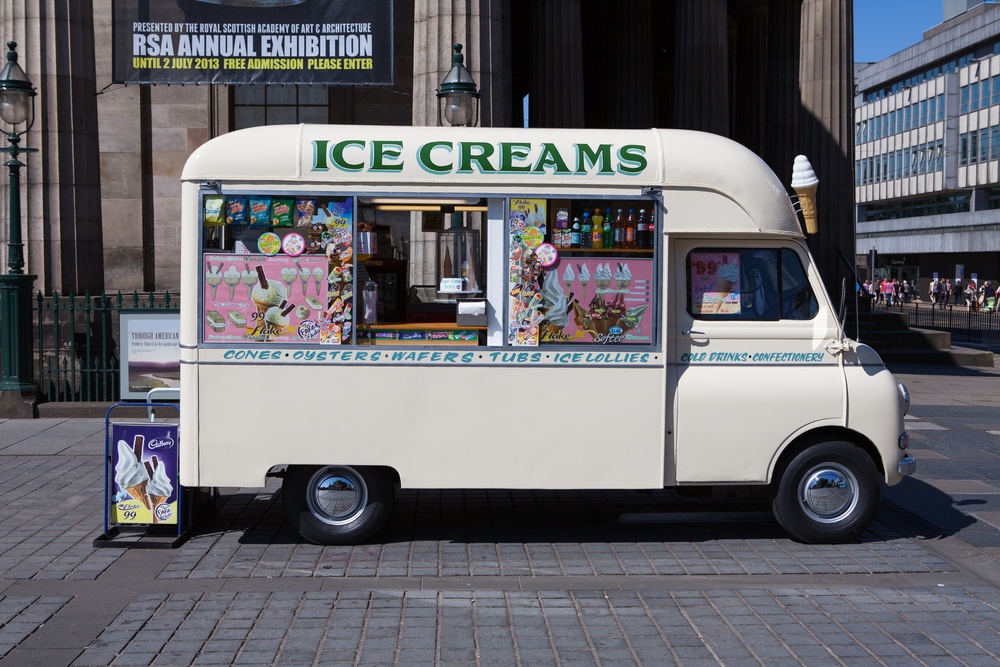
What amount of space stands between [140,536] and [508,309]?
3.19 m

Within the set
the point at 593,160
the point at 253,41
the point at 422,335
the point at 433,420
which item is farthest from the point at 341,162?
the point at 253,41

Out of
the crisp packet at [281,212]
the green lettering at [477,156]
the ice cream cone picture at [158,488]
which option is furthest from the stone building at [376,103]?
the ice cream cone picture at [158,488]

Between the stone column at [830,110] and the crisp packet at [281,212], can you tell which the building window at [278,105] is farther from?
the crisp packet at [281,212]

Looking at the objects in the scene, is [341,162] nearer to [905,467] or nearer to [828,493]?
[828,493]

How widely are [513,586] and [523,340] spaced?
5.66 feet

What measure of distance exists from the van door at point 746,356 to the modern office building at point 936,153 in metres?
59.8

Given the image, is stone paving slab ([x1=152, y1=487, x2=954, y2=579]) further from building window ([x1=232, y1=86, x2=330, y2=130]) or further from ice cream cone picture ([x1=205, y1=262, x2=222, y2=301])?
building window ([x1=232, y1=86, x2=330, y2=130])

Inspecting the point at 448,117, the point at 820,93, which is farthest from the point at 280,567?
the point at 820,93

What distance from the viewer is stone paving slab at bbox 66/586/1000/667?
17.7 feet

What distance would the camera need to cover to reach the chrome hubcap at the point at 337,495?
7434 mm

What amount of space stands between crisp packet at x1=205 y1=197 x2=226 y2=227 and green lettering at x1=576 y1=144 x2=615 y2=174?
251 cm

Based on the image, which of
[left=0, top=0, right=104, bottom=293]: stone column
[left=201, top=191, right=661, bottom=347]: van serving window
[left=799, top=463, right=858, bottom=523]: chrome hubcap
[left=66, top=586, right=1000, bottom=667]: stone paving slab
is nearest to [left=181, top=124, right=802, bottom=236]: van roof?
[left=201, top=191, right=661, bottom=347]: van serving window

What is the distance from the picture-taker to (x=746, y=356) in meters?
7.45

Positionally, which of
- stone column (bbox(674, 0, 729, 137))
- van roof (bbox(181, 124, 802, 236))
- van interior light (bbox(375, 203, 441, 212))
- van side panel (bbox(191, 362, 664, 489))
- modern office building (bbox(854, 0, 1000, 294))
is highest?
modern office building (bbox(854, 0, 1000, 294))
